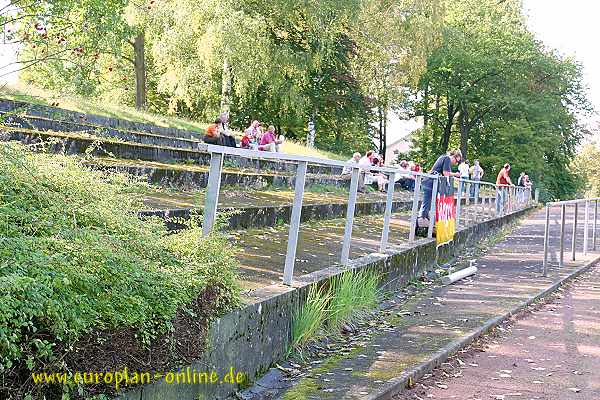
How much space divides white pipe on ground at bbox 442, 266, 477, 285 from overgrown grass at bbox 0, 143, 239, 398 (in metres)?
6.68

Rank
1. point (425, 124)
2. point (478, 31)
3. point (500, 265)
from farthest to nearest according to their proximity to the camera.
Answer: point (425, 124) → point (478, 31) → point (500, 265)

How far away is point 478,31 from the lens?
2334 inches

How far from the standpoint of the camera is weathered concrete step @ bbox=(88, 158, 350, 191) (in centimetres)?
1096

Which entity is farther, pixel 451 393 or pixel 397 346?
pixel 397 346

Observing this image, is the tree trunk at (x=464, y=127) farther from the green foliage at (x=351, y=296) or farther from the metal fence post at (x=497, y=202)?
the green foliage at (x=351, y=296)

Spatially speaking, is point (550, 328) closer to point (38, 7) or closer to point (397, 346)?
point (397, 346)


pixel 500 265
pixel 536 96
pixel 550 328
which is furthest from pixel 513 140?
pixel 550 328

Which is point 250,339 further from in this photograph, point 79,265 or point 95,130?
point 95,130

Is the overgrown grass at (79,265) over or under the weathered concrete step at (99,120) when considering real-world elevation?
under

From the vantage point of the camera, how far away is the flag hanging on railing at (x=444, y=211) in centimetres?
1356

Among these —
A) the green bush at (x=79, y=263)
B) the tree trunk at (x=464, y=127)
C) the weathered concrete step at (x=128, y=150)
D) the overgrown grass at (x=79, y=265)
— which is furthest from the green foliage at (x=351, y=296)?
the tree trunk at (x=464, y=127)

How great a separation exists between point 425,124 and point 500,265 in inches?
2050

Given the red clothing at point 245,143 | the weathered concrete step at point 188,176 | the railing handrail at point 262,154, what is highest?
the red clothing at point 245,143

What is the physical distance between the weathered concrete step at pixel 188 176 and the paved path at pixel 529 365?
366cm
